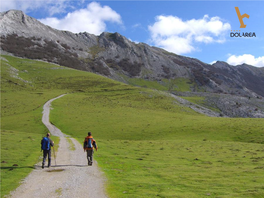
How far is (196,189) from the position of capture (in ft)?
47.7

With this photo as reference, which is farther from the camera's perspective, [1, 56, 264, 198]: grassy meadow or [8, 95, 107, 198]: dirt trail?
[1, 56, 264, 198]: grassy meadow

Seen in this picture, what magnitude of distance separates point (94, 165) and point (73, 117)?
157 feet

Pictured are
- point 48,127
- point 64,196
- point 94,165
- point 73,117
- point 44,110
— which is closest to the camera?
point 64,196

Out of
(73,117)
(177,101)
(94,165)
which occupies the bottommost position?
(94,165)

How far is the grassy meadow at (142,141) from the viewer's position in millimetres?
16016

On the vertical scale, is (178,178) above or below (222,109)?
below

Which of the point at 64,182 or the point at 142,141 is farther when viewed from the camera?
the point at 142,141

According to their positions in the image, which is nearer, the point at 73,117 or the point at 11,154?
the point at 11,154

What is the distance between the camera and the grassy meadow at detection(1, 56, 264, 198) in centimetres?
1602

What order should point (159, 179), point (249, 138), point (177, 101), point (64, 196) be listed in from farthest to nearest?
point (177, 101)
point (249, 138)
point (159, 179)
point (64, 196)

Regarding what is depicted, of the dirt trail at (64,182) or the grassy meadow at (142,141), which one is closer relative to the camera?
the dirt trail at (64,182)

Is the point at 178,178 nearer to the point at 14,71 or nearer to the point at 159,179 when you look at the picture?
the point at 159,179

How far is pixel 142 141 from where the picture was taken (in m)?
44.7

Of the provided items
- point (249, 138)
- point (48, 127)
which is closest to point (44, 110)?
point (48, 127)
